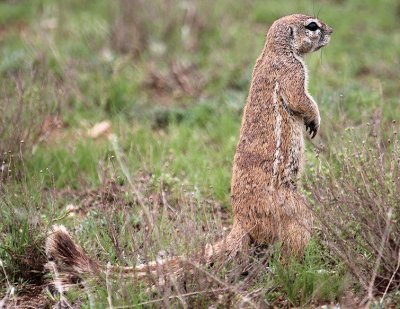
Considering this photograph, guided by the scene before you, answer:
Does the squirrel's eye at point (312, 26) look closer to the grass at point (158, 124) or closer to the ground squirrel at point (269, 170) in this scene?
the ground squirrel at point (269, 170)

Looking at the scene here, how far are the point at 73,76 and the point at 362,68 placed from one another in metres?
3.60

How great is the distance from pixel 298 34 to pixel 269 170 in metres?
1.20

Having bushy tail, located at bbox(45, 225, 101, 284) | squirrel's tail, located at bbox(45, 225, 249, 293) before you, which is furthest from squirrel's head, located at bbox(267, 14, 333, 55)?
bushy tail, located at bbox(45, 225, 101, 284)

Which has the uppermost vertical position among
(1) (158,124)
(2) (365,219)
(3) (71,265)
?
(2) (365,219)

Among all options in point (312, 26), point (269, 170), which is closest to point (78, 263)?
point (269, 170)

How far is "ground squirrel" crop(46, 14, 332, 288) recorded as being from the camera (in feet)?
16.3

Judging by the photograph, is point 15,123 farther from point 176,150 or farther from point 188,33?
point 188,33

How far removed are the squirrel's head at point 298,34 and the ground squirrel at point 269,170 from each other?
0.02 meters

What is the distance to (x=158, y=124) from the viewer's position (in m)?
8.80

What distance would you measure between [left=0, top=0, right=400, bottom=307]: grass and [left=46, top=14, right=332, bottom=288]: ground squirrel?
173 millimetres

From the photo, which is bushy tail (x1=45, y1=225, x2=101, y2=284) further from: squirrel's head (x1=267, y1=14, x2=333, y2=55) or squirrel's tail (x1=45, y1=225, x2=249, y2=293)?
squirrel's head (x1=267, y1=14, x2=333, y2=55)

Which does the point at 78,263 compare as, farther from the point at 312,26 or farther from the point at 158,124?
the point at 158,124

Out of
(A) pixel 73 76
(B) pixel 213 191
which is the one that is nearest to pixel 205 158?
(B) pixel 213 191

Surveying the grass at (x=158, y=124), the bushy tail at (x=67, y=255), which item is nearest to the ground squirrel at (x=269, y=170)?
the bushy tail at (x=67, y=255)
